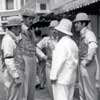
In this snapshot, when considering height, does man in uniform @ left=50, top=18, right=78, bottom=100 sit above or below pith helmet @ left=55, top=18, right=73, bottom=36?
below

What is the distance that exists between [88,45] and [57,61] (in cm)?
131

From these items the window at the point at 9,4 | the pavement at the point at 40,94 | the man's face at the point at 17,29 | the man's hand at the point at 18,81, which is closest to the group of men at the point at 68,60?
the man's hand at the point at 18,81

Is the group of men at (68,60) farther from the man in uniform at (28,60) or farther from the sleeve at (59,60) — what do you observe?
the man in uniform at (28,60)

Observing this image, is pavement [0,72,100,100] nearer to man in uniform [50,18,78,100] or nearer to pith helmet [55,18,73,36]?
man in uniform [50,18,78,100]

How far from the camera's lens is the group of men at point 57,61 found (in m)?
6.25

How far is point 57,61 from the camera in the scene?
620 centimetres

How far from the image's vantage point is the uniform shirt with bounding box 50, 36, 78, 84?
617 cm

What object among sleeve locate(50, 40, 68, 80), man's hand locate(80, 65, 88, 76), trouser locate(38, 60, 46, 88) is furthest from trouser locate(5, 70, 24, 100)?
trouser locate(38, 60, 46, 88)

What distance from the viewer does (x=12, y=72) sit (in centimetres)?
657

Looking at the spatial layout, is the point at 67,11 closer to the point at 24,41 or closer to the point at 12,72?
the point at 24,41

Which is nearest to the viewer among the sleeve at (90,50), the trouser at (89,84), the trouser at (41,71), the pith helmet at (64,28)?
the pith helmet at (64,28)

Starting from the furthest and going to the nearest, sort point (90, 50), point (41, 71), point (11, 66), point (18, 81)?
point (41, 71)
point (90, 50)
point (18, 81)
point (11, 66)

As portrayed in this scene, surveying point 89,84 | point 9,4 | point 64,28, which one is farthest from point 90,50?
point 9,4

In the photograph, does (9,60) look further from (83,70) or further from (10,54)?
(83,70)
